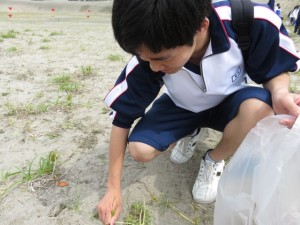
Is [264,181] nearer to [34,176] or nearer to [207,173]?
[207,173]

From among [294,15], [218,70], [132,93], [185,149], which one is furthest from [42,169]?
[294,15]

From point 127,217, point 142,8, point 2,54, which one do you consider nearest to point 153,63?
point 142,8

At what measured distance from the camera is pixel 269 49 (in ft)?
4.37

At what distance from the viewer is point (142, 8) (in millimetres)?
959

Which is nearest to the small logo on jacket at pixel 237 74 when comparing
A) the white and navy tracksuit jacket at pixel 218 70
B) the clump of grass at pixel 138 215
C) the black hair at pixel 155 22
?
the white and navy tracksuit jacket at pixel 218 70

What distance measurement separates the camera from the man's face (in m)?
1.07

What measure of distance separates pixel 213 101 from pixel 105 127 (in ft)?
2.73

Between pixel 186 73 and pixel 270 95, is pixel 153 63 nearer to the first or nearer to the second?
pixel 186 73

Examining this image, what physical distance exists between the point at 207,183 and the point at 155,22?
826mm

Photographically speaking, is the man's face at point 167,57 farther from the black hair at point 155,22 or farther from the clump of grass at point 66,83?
the clump of grass at point 66,83

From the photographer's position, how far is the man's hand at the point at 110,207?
1355 mm

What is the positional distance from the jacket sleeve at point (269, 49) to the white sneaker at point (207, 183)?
44 cm

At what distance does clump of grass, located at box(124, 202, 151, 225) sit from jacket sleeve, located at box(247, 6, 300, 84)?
73 cm

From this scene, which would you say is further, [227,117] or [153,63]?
[227,117]
